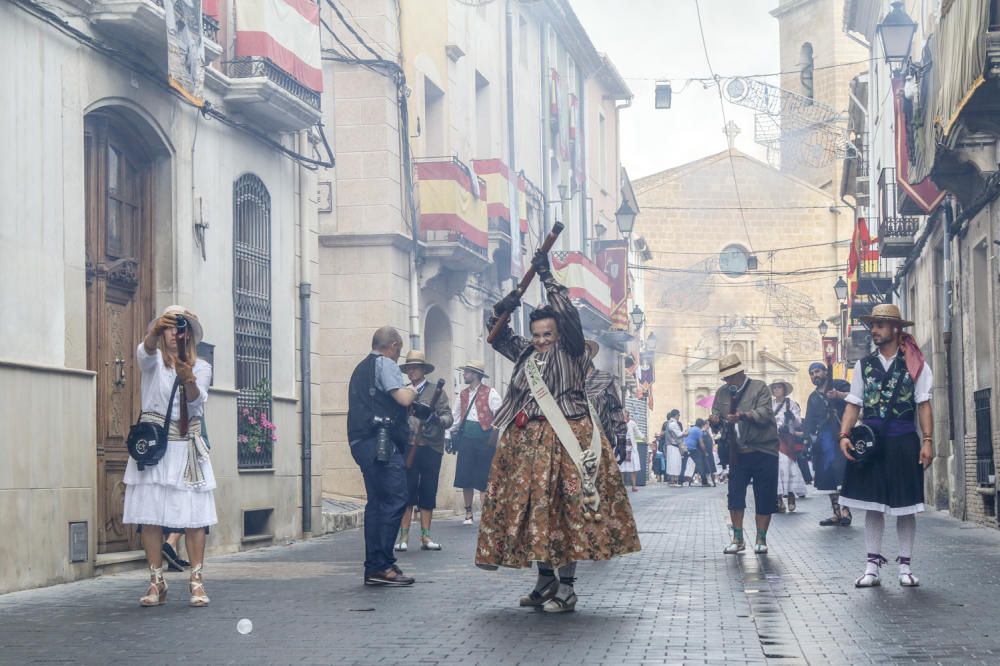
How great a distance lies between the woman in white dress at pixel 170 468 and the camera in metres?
8.91

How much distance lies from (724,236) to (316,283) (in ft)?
161

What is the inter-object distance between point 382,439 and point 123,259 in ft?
Answer: 12.3

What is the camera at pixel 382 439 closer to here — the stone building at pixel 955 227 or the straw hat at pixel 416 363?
the straw hat at pixel 416 363

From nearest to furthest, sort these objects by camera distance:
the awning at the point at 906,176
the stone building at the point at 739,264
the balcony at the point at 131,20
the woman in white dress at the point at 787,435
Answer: the balcony at the point at 131,20, the woman in white dress at the point at 787,435, the awning at the point at 906,176, the stone building at the point at 739,264

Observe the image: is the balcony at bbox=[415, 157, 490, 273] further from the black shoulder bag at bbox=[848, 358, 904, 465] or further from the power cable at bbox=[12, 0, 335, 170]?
the black shoulder bag at bbox=[848, 358, 904, 465]

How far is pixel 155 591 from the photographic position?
9.07m

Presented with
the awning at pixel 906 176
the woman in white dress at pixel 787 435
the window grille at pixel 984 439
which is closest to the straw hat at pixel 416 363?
the woman in white dress at pixel 787 435

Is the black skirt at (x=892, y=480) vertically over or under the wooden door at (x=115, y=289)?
under

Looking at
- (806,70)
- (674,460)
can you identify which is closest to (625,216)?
(674,460)

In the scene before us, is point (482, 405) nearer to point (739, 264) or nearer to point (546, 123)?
point (546, 123)

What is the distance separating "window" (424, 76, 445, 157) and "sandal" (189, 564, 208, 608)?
52.0 ft

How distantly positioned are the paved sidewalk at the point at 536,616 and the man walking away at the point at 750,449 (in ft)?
1.27

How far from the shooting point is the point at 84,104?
11.8 metres

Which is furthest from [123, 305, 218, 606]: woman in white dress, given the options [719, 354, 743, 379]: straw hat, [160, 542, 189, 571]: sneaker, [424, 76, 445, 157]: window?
[424, 76, 445, 157]: window
